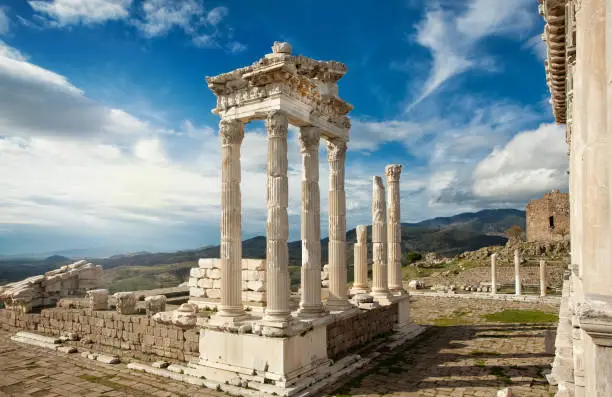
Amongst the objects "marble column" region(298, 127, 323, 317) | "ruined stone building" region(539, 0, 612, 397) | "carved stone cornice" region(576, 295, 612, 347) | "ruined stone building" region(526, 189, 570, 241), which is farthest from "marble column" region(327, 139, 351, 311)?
"ruined stone building" region(526, 189, 570, 241)

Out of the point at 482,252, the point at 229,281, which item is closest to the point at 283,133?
the point at 229,281

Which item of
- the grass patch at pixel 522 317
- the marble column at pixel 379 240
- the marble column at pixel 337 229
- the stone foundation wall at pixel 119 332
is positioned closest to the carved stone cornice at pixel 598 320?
the marble column at pixel 337 229

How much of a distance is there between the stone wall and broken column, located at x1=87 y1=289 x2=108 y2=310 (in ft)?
10.1

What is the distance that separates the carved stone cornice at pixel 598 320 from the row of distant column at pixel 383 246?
12655mm

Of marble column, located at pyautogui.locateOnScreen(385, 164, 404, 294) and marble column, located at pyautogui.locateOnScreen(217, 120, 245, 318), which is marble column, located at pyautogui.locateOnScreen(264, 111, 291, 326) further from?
marble column, located at pyautogui.locateOnScreen(385, 164, 404, 294)

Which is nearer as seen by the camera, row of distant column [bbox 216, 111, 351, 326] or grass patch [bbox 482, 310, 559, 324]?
row of distant column [bbox 216, 111, 351, 326]

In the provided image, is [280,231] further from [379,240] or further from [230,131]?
[379,240]

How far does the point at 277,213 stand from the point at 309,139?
2582 millimetres

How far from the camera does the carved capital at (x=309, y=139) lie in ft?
39.8

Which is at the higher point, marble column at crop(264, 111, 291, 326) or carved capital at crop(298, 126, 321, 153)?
carved capital at crop(298, 126, 321, 153)

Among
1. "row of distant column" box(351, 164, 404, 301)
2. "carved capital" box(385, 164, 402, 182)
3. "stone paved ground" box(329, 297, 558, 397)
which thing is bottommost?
"stone paved ground" box(329, 297, 558, 397)

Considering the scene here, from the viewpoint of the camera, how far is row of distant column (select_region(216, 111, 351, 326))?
10633 mm

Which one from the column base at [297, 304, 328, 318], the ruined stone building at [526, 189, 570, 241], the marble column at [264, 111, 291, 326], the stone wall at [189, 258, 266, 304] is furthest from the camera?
the ruined stone building at [526, 189, 570, 241]

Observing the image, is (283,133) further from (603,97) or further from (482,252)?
(482,252)
